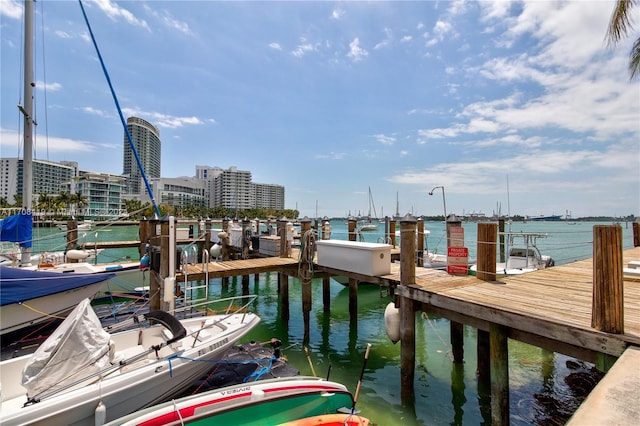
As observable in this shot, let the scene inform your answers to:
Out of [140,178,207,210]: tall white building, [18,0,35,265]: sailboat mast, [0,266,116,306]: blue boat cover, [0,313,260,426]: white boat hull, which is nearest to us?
[0,313,260,426]: white boat hull

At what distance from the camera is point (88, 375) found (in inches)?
195

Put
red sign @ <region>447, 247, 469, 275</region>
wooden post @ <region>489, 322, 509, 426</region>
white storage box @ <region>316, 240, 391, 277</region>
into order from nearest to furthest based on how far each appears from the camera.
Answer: wooden post @ <region>489, 322, 509, 426</region> < red sign @ <region>447, 247, 469, 275</region> < white storage box @ <region>316, 240, 391, 277</region>

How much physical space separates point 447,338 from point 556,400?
416cm

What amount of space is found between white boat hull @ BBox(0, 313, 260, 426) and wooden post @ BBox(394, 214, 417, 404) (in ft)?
11.8

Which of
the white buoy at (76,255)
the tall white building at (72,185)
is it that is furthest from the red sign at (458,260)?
the tall white building at (72,185)

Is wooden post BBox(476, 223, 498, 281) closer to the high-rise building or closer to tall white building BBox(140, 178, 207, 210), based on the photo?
tall white building BBox(140, 178, 207, 210)

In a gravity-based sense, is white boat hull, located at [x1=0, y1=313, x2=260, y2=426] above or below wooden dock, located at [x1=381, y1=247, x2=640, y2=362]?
below

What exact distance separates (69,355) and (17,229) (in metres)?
7.99

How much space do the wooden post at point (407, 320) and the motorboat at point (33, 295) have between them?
7.16m

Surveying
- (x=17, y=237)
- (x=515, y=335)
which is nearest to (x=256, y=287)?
(x=17, y=237)

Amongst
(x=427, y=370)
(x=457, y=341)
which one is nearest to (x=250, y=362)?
(x=427, y=370)

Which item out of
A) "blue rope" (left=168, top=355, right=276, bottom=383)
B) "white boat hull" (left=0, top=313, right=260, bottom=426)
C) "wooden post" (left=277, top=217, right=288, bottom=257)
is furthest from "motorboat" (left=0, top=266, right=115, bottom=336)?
"wooden post" (left=277, top=217, right=288, bottom=257)

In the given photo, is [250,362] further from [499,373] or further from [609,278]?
→ [609,278]

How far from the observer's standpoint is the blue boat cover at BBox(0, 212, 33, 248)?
32.7ft
